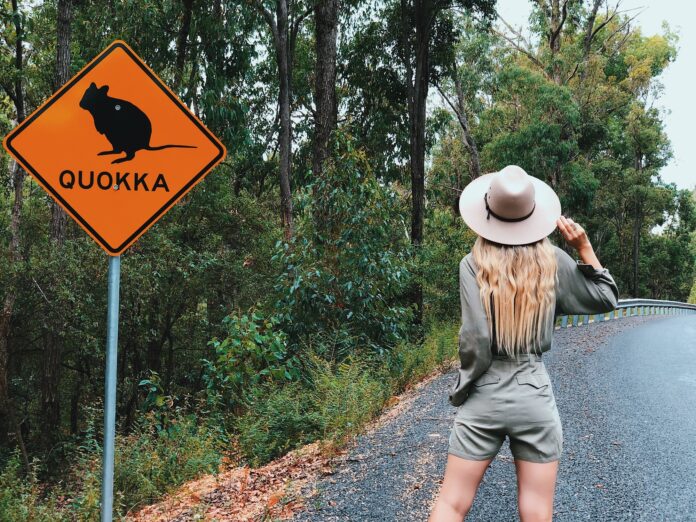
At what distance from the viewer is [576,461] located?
5590mm

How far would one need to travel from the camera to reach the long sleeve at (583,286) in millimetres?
2699

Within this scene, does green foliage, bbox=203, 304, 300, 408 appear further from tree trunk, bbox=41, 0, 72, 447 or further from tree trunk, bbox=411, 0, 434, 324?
tree trunk, bbox=411, 0, 434, 324

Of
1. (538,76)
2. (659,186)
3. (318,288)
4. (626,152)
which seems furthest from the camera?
(659,186)

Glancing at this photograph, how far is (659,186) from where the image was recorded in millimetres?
47375

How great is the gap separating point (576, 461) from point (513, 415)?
345 centimetres

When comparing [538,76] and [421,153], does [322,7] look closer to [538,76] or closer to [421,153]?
[421,153]

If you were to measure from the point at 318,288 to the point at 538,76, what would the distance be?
20126 millimetres

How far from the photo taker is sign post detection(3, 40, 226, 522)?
3.58 metres

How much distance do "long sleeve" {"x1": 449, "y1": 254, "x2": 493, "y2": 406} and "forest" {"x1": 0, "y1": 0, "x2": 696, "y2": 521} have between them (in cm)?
377

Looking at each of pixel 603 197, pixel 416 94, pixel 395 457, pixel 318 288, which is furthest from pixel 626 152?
pixel 395 457

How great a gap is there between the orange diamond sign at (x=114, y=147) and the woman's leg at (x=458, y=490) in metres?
2.17

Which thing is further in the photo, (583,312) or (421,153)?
(421,153)

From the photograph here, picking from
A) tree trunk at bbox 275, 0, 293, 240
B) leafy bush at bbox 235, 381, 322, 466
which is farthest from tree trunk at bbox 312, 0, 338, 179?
leafy bush at bbox 235, 381, 322, 466

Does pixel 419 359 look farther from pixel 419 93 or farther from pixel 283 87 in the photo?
pixel 283 87
